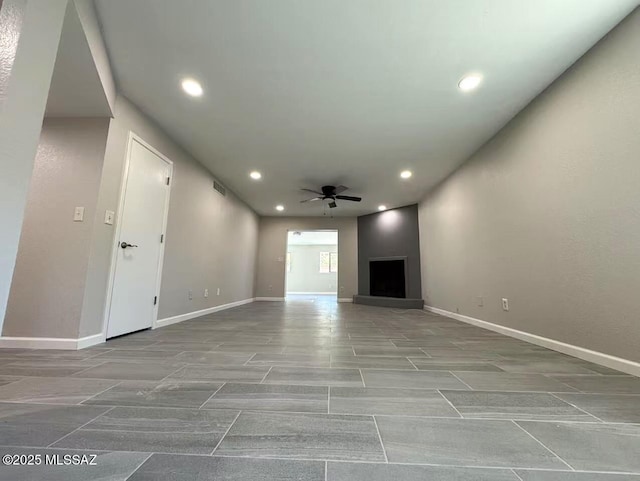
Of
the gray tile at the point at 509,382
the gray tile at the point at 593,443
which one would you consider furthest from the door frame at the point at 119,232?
the gray tile at the point at 593,443

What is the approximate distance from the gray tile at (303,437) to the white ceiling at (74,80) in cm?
242

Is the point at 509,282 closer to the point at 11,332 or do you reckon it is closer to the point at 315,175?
the point at 315,175

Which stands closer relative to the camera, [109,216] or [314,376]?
[314,376]

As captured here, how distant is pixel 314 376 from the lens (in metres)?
1.45

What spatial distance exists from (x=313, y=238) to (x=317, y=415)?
951 cm

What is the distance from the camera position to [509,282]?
8.77 feet

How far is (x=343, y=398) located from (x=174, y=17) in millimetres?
2458

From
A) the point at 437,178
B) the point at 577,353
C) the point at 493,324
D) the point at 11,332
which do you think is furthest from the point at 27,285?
the point at 437,178

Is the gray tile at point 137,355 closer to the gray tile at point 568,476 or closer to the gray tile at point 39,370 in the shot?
the gray tile at point 39,370

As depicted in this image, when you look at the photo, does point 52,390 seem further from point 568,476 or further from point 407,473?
point 568,476

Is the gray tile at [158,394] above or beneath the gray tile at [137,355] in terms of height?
above

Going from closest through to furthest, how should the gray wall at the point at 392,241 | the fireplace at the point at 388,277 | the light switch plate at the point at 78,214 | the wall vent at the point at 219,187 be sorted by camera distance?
the light switch plate at the point at 78,214, the wall vent at the point at 219,187, the gray wall at the point at 392,241, the fireplace at the point at 388,277

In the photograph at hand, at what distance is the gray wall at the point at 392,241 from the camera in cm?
563

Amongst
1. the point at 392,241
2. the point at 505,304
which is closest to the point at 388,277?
the point at 392,241
